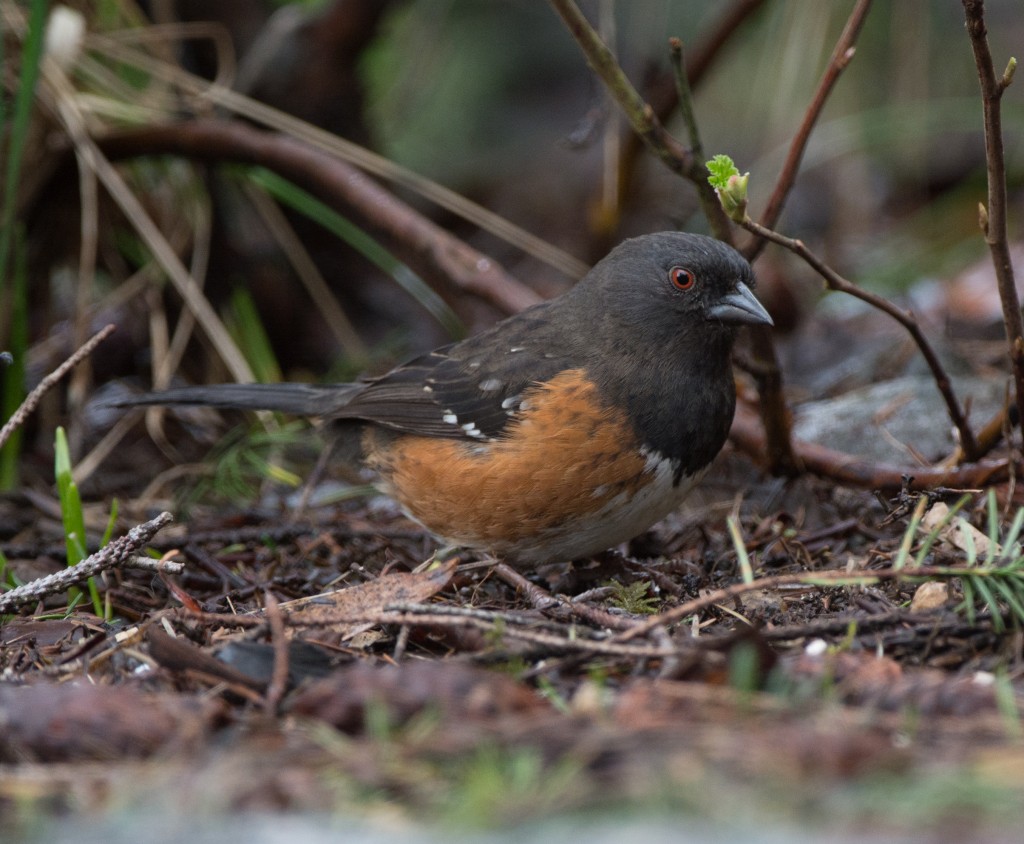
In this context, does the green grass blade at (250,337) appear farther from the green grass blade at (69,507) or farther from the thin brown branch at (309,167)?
the green grass blade at (69,507)

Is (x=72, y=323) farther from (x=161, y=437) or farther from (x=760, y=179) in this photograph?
(x=760, y=179)

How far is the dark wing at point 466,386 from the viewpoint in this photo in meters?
3.27

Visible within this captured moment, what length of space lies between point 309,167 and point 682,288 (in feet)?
6.06

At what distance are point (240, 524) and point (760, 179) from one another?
3208 millimetres

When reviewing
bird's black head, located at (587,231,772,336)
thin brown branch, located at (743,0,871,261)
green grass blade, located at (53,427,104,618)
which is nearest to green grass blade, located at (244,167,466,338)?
bird's black head, located at (587,231,772,336)

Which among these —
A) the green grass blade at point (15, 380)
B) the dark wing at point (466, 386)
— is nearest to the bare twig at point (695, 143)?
the dark wing at point (466, 386)

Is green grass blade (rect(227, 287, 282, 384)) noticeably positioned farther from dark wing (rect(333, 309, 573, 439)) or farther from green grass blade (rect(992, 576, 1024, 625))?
green grass blade (rect(992, 576, 1024, 625))

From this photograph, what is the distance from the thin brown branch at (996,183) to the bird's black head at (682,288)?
63cm

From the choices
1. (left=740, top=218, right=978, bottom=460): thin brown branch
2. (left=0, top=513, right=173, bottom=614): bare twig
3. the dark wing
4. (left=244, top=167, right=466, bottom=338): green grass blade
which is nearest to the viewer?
(left=0, top=513, right=173, bottom=614): bare twig

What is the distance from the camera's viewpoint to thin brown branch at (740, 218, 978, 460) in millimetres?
2395

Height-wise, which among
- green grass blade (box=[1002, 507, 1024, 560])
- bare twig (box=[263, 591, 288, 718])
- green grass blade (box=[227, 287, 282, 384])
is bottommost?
green grass blade (box=[227, 287, 282, 384])

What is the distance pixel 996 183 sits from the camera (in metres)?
2.44

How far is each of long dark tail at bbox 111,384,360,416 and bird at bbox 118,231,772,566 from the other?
0.42 feet

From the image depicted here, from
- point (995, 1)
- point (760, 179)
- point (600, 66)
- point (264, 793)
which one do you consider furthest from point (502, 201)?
point (264, 793)
